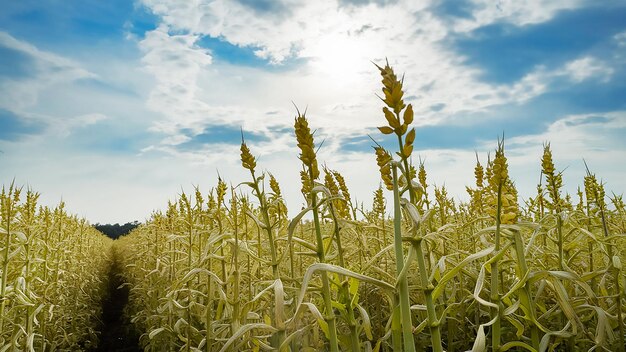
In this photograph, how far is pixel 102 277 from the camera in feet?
35.8

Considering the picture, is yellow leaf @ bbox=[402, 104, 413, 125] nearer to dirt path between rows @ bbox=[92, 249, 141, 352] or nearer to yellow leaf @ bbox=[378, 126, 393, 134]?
yellow leaf @ bbox=[378, 126, 393, 134]

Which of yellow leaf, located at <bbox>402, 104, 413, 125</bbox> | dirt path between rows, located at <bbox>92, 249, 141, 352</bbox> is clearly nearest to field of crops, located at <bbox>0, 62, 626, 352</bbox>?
yellow leaf, located at <bbox>402, 104, 413, 125</bbox>

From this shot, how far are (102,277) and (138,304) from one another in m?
4.67

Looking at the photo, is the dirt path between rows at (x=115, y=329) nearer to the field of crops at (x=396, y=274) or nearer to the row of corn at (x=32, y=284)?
the row of corn at (x=32, y=284)

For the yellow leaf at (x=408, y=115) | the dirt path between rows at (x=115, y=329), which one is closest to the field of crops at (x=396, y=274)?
the yellow leaf at (x=408, y=115)

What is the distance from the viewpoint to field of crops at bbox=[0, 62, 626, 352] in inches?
55.2

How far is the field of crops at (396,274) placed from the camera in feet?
4.60

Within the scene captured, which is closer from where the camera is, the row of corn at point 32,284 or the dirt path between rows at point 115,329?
the row of corn at point 32,284

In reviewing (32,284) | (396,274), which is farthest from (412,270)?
(32,284)

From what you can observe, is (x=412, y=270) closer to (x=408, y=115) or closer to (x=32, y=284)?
(x=408, y=115)

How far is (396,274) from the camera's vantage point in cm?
179

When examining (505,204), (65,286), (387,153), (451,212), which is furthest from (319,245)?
(65,286)

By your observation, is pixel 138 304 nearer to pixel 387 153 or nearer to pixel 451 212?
pixel 451 212

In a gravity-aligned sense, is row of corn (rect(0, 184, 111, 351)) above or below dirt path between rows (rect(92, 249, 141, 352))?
above
